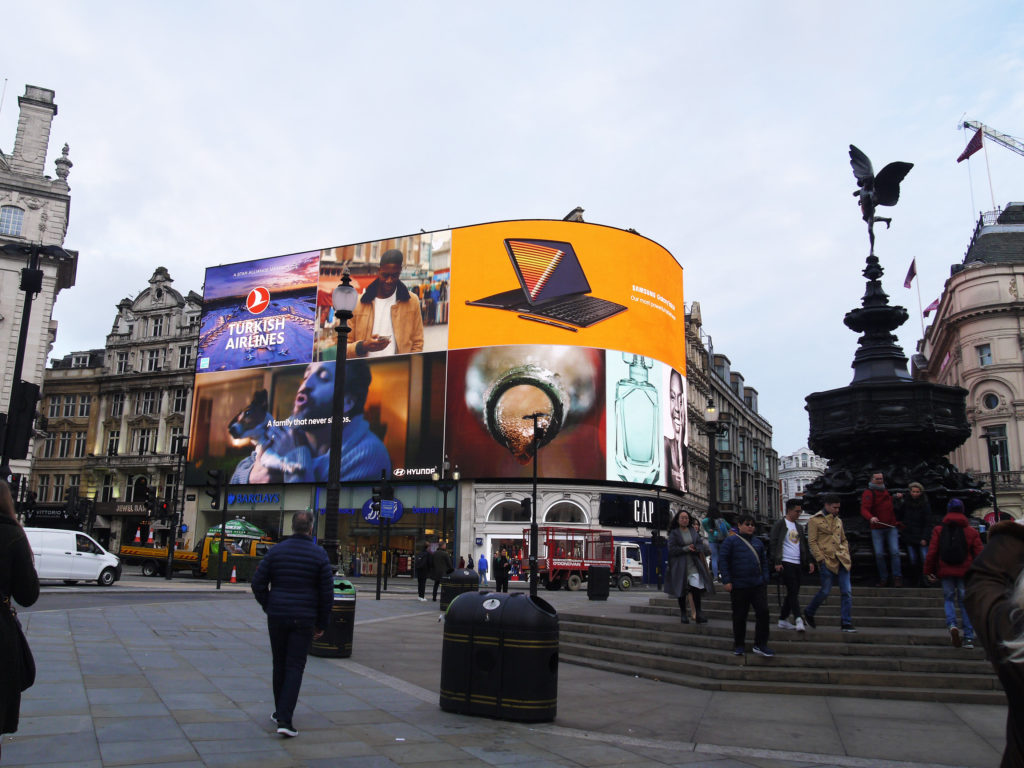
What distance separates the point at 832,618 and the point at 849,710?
3.55 metres

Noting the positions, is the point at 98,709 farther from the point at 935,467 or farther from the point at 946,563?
the point at 935,467

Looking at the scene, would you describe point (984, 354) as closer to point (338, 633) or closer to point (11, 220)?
point (338, 633)

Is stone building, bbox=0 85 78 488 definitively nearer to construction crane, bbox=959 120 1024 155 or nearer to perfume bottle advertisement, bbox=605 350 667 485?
perfume bottle advertisement, bbox=605 350 667 485

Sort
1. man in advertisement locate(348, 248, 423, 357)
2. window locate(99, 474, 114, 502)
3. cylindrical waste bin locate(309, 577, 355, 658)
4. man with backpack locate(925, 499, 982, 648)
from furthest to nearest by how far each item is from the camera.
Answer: window locate(99, 474, 114, 502), man in advertisement locate(348, 248, 423, 357), cylindrical waste bin locate(309, 577, 355, 658), man with backpack locate(925, 499, 982, 648)

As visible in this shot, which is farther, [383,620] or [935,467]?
[383,620]

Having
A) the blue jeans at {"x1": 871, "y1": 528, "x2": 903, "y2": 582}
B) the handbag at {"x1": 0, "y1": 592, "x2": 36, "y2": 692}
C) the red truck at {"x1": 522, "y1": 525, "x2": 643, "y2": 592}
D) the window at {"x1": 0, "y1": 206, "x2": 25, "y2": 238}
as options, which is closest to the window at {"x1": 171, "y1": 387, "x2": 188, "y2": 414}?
the window at {"x1": 0, "y1": 206, "x2": 25, "y2": 238}

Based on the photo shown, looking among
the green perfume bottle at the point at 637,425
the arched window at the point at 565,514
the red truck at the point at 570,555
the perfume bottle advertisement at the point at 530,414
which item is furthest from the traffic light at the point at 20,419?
the green perfume bottle at the point at 637,425

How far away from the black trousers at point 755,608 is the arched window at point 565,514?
3907cm

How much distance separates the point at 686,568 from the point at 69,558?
20.6 m

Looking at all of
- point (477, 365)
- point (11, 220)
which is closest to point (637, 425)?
point (477, 365)

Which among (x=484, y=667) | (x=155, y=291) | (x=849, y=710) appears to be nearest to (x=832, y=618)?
(x=849, y=710)

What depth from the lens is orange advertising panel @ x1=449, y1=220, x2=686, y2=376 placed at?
163 ft

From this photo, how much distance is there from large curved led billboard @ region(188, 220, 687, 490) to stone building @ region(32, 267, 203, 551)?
22.0ft

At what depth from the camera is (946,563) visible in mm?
9266
